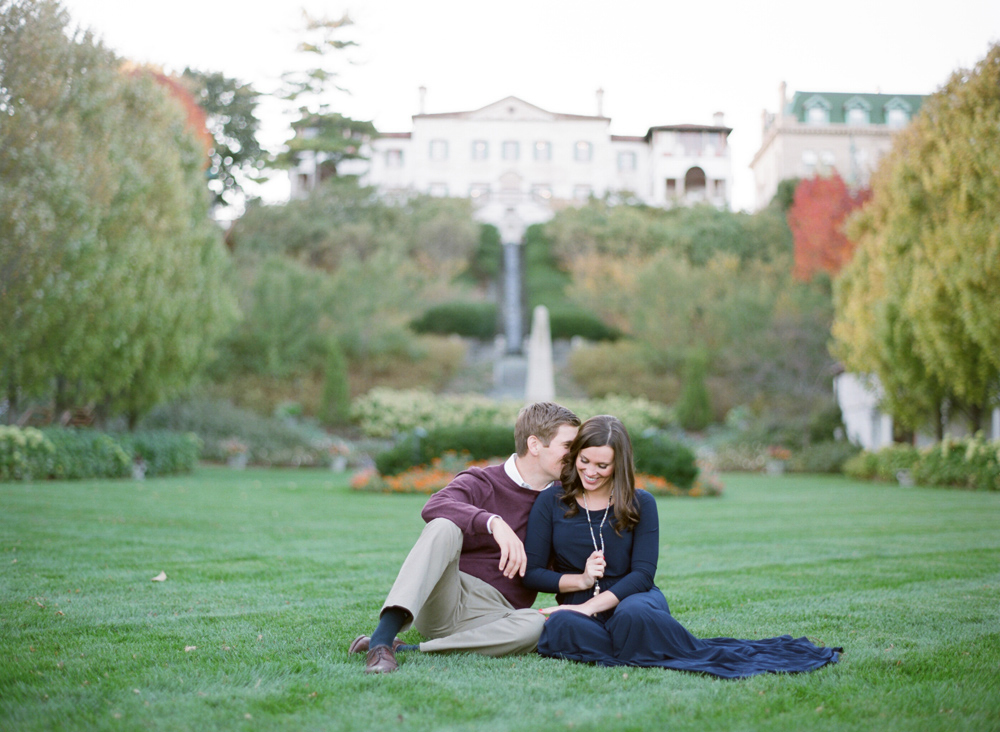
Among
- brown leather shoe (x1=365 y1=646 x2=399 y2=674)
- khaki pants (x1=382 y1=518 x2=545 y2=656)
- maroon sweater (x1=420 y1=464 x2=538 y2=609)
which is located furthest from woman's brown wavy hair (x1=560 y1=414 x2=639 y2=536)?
brown leather shoe (x1=365 y1=646 x2=399 y2=674)

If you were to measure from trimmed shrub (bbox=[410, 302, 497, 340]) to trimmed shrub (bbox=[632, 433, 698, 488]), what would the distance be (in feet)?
77.5

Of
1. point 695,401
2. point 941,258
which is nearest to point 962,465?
point 941,258

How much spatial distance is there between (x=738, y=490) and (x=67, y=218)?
38.5ft

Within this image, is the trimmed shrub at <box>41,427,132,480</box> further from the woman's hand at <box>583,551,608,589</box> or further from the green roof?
the green roof

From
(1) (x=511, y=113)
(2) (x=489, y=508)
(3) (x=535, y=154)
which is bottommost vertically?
(2) (x=489, y=508)

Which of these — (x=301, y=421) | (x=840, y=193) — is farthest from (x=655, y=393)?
(x=301, y=421)

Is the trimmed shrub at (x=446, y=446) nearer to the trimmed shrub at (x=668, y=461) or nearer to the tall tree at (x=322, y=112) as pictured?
the trimmed shrub at (x=668, y=461)

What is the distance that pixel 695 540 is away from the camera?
26.4 feet

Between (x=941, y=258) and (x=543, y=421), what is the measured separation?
13.3 meters

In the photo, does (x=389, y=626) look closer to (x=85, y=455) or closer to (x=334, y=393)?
(x=85, y=455)

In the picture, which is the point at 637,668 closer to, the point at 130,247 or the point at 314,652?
the point at 314,652

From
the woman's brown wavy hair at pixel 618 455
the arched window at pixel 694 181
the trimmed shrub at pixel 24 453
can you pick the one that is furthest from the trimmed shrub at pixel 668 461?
the arched window at pixel 694 181

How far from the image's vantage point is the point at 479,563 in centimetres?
399

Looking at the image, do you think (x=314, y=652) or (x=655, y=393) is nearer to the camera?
(x=314, y=652)
